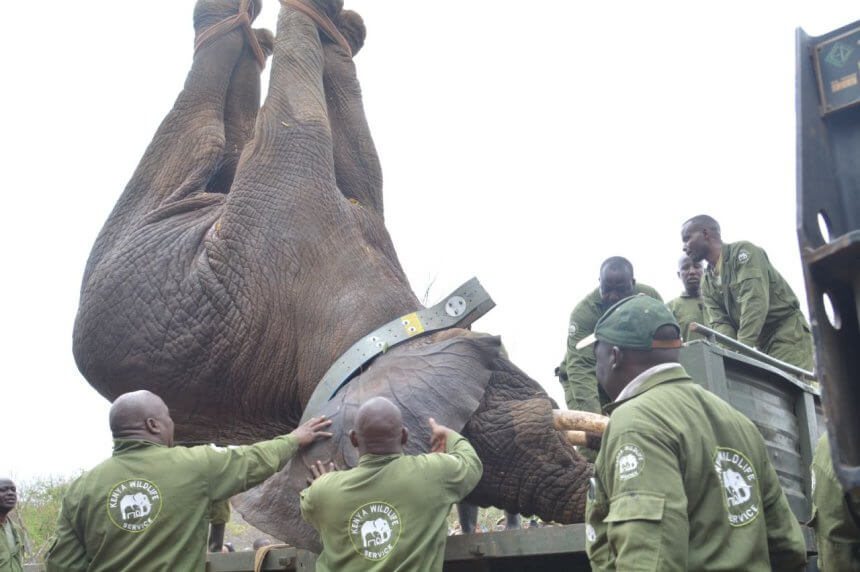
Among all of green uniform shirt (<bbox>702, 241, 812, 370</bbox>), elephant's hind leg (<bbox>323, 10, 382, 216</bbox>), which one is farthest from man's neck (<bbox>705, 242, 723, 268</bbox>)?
elephant's hind leg (<bbox>323, 10, 382, 216</bbox>)

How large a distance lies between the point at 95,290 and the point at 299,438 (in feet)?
5.57

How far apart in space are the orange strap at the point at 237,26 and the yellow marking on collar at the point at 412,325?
8.48 ft

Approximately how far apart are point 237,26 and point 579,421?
11.4 feet

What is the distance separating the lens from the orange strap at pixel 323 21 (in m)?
5.64

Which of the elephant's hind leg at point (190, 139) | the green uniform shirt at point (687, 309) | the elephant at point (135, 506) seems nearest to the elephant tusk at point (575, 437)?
the elephant at point (135, 506)

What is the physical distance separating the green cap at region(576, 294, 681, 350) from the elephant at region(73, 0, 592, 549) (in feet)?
4.53

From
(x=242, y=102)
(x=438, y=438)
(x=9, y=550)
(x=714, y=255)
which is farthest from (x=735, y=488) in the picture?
(x=9, y=550)

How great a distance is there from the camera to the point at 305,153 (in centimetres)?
523

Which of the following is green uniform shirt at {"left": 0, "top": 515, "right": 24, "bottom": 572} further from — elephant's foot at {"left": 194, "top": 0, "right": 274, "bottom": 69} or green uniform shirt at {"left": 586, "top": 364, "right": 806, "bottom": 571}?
green uniform shirt at {"left": 586, "top": 364, "right": 806, "bottom": 571}

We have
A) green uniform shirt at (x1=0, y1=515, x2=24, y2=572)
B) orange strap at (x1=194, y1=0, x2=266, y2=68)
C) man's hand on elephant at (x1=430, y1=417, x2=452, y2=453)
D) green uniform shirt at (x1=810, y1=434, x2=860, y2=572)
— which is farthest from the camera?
green uniform shirt at (x1=0, y1=515, x2=24, y2=572)

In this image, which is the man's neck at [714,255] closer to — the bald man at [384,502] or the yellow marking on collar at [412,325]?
the yellow marking on collar at [412,325]

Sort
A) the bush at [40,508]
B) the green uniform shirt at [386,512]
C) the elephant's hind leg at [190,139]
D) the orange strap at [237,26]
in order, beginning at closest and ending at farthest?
the green uniform shirt at [386,512], the elephant's hind leg at [190,139], the orange strap at [237,26], the bush at [40,508]

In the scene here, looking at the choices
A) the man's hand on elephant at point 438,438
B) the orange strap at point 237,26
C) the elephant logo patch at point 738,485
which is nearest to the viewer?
the elephant logo patch at point 738,485

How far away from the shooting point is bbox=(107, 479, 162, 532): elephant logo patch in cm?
371
